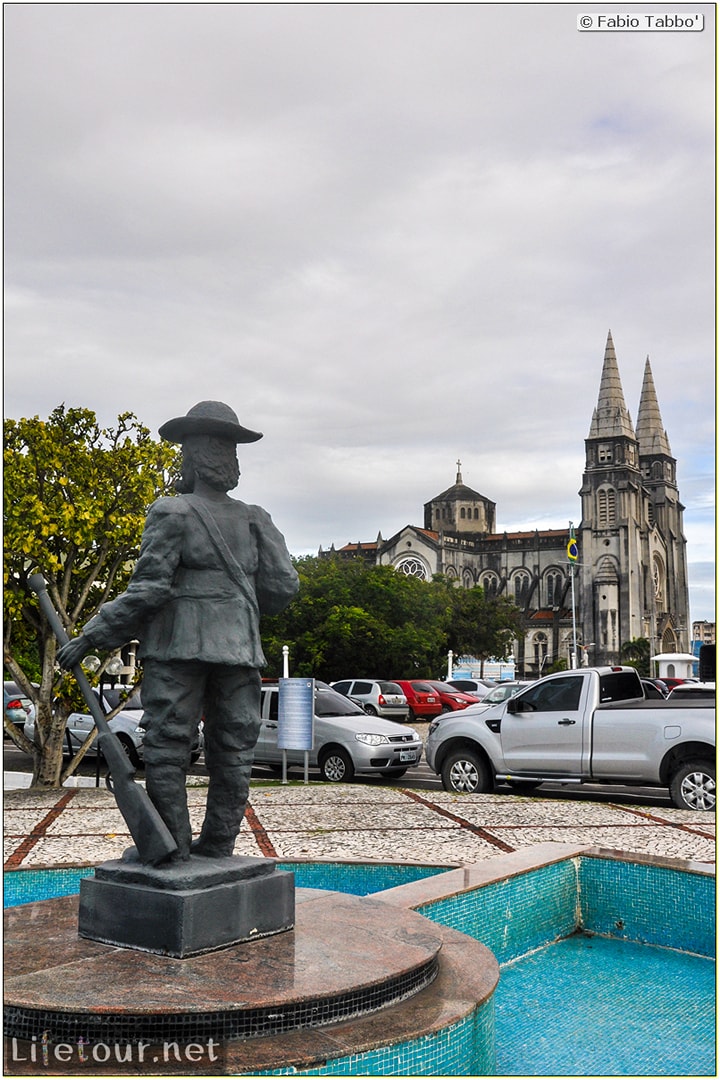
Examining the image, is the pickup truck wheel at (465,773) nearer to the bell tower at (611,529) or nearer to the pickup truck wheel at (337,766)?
the pickup truck wheel at (337,766)

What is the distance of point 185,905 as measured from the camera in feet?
13.7

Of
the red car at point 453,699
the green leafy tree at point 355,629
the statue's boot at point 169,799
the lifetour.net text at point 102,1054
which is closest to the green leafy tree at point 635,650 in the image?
the green leafy tree at point 355,629

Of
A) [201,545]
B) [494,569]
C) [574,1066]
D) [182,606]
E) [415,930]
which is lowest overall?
[574,1066]

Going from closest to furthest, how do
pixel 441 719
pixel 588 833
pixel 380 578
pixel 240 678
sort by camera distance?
pixel 240 678 → pixel 588 833 → pixel 441 719 → pixel 380 578

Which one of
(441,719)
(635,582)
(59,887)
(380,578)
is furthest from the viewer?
(635,582)

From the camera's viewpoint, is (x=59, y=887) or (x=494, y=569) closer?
(x=59, y=887)

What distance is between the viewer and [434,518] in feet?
375

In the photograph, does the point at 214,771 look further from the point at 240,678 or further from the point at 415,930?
the point at 415,930

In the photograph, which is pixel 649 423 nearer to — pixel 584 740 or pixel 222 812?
pixel 584 740

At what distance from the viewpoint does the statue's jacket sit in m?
4.53

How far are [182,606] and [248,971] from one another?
1648 mm

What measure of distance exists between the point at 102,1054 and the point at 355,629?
39457 millimetres

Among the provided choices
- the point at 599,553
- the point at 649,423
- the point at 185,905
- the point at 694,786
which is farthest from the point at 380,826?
the point at 649,423

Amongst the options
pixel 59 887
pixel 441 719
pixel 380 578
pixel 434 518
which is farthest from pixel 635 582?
pixel 59 887
